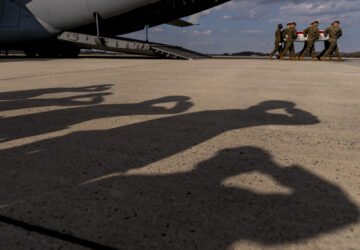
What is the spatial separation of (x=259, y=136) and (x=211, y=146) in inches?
18.9

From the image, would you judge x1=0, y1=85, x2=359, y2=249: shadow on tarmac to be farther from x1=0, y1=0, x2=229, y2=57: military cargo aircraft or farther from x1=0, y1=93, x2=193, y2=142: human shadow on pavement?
x1=0, y1=0, x2=229, y2=57: military cargo aircraft

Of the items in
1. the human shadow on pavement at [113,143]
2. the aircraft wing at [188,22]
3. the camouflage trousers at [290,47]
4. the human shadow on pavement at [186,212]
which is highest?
the aircraft wing at [188,22]

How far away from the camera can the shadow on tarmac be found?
0.98 metres

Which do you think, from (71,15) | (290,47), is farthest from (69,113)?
(290,47)

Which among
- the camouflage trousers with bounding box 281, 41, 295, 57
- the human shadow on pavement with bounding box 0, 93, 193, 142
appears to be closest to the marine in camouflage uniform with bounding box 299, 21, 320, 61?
the camouflage trousers with bounding box 281, 41, 295, 57

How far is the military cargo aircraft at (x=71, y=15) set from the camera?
579 inches

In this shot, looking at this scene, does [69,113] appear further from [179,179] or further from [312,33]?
[312,33]

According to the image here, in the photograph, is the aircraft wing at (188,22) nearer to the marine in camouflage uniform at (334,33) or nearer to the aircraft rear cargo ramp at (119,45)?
the aircraft rear cargo ramp at (119,45)

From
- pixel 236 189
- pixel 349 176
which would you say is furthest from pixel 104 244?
pixel 349 176

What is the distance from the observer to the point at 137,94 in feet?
13.0

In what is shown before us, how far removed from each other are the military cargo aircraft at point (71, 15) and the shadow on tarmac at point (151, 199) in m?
14.5

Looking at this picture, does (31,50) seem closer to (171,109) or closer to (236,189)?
(171,109)

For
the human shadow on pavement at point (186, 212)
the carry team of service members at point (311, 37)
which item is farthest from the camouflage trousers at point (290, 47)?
the human shadow on pavement at point (186, 212)

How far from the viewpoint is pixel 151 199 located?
121 cm
